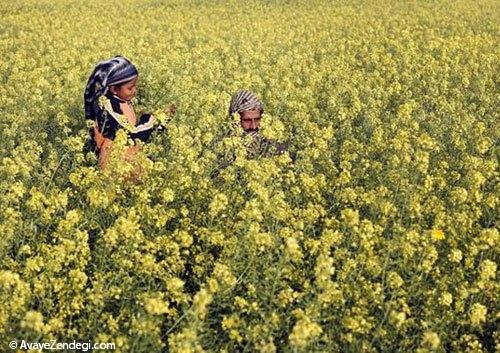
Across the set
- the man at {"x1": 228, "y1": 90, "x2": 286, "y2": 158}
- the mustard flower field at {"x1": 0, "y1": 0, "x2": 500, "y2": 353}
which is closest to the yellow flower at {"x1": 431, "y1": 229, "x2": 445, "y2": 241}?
the mustard flower field at {"x1": 0, "y1": 0, "x2": 500, "y2": 353}

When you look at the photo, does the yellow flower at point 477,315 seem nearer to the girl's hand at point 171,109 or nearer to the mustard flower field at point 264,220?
the mustard flower field at point 264,220

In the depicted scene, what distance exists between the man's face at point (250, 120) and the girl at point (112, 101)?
3.41 feet

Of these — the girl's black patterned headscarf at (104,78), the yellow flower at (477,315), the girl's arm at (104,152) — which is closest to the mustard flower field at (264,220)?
the yellow flower at (477,315)

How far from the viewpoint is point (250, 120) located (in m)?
6.82

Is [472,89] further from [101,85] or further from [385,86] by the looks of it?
[101,85]

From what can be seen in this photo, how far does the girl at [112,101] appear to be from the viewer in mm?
6344

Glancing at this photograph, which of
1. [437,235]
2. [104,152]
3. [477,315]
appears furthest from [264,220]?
[104,152]

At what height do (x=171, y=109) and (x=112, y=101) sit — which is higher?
(x=112, y=101)

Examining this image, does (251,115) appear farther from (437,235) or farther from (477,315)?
(477,315)

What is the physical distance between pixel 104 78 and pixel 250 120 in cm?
170

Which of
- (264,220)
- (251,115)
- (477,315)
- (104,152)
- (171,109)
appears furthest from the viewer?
(171,109)

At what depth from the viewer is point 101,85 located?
6.43 meters

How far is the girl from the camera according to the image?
250 inches

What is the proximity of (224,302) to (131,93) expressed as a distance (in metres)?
3.31
